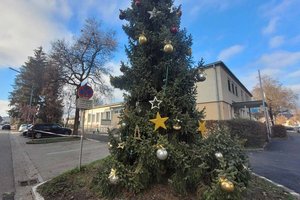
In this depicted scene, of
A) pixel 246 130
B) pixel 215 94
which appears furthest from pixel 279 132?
pixel 246 130

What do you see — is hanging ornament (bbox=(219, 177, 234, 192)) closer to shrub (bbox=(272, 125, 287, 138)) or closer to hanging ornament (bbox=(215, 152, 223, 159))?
hanging ornament (bbox=(215, 152, 223, 159))

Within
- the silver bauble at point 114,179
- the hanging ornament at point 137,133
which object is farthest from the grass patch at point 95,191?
the hanging ornament at point 137,133

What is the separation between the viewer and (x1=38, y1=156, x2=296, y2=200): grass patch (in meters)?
3.72

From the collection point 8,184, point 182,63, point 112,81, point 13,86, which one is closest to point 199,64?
point 182,63

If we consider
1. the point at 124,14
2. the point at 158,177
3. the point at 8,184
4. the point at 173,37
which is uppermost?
the point at 124,14

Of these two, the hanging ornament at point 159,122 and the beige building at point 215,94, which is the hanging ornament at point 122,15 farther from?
the beige building at point 215,94

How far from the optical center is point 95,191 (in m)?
4.16

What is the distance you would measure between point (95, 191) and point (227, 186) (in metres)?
2.63

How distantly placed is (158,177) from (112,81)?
260 centimetres

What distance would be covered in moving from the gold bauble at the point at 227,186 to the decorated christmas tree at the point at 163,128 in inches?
0.5

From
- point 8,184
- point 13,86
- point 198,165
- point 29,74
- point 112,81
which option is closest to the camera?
point 198,165

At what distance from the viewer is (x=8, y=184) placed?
19.0 feet

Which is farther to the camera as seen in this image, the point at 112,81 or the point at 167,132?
the point at 112,81

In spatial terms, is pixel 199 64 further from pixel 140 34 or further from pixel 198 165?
pixel 198 165
